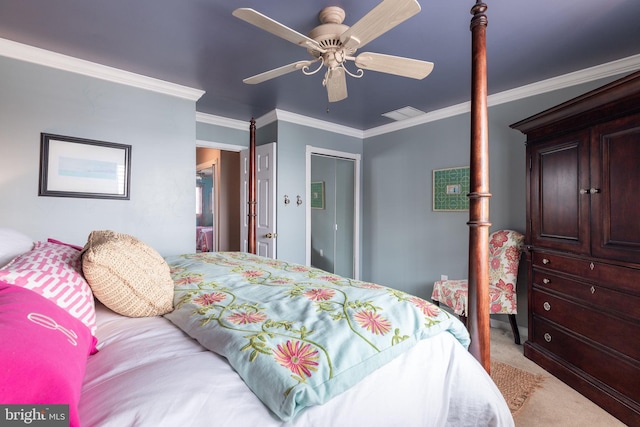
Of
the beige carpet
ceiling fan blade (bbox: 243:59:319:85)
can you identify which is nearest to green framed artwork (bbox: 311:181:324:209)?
ceiling fan blade (bbox: 243:59:319:85)

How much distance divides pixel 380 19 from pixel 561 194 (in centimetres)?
187

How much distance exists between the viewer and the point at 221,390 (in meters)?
0.70

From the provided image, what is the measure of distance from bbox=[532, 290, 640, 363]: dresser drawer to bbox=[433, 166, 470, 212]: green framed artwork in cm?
131

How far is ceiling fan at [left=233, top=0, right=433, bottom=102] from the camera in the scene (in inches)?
55.1

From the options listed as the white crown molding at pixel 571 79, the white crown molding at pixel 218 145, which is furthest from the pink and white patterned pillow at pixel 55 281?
the white crown molding at pixel 571 79

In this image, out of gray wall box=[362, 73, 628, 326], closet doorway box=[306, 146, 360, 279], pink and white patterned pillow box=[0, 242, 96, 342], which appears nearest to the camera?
pink and white patterned pillow box=[0, 242, 96, 342]

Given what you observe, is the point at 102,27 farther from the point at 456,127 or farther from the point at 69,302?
the point at 456,127

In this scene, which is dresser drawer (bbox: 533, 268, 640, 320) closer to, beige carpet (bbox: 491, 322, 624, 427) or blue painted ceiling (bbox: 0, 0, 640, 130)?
beige carpet (bbox: 491, 322, 624, 427)

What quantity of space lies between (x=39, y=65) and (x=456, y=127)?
4.01 meters

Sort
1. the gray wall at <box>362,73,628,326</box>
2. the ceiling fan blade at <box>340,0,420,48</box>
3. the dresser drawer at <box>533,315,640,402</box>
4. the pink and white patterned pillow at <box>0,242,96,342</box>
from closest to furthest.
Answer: the pink and white patterned pillow at <box>0,242,96,342</box>
the ceiling fan blade at <box>340,0,420,48</box>
the dresser drawer at <box>533,315,640,402</box>
the gray wall at <box>362,73,628,326</box>

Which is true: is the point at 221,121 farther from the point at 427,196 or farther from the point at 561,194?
the point at 561,194

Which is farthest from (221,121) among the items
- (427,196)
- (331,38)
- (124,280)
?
(124,280)

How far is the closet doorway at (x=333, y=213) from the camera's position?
4785 millimetres

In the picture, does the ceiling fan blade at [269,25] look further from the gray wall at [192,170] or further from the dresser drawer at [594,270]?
the dresser drawer at [594,270]
